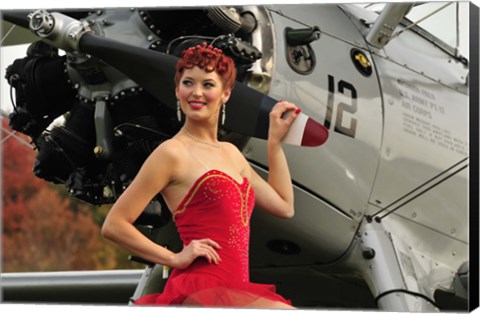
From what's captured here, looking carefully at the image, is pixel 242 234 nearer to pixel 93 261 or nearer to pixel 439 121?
pixel 439 121

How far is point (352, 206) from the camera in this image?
497 centimetres

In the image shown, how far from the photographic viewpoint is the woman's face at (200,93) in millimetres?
3660

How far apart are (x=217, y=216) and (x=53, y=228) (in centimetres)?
1301

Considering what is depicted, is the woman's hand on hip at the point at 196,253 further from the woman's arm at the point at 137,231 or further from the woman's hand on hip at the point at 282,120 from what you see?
the woman's hand on hip at the point at 282,120

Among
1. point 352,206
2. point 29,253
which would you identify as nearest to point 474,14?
point 352,206

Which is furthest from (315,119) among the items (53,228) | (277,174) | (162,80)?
(53,228)

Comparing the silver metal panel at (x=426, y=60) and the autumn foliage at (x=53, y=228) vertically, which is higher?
the silver metal panel at (x=426, y=60)

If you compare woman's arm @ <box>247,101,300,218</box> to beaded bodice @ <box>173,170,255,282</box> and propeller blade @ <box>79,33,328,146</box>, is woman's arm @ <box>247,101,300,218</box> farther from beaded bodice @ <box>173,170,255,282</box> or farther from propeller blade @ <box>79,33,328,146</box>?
propeller blade @ <box>79,33,328,146</box>

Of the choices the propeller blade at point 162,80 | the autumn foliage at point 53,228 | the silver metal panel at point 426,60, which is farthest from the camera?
the autumn foliage at point 53,228

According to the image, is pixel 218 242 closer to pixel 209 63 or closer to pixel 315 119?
pixel 209 63

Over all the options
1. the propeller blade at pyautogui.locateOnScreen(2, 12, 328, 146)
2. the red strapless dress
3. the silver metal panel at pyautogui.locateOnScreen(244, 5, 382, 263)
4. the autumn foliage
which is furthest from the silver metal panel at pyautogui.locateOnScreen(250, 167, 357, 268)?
the autumn foliage

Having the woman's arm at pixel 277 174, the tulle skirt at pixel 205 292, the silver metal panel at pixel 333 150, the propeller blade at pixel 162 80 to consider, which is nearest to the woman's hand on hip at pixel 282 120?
the woman's arm at pixel 277 174

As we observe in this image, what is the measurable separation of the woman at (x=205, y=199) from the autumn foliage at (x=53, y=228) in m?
9.19

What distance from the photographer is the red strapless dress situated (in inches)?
131
